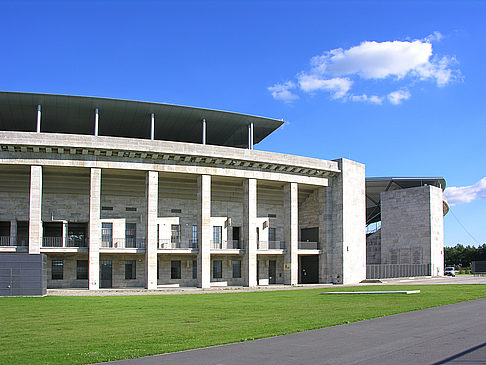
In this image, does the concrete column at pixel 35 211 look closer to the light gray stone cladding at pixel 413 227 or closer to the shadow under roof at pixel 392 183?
the shadow under roof at pixel 392 183

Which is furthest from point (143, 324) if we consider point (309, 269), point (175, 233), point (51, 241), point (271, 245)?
point (309, 269)

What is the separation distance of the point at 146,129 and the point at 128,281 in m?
13.6

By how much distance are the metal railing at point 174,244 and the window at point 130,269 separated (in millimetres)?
2603

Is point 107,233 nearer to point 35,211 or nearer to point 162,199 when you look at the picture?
point 162,199

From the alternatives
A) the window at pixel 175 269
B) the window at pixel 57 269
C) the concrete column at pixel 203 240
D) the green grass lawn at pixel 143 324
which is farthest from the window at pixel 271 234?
the green grass lawn at pixel 143 324

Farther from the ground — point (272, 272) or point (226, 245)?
point (226, 245)

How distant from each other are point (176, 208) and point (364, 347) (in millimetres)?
35831

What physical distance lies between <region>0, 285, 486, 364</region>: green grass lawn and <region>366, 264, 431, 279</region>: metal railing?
30.7 m

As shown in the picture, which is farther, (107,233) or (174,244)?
(174,244)

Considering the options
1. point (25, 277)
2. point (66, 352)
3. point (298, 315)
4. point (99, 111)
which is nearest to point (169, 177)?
point (99, 111)

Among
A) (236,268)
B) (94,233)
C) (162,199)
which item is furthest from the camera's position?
(236,268)

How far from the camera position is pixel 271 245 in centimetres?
5103

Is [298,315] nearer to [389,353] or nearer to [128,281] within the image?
[389,353]

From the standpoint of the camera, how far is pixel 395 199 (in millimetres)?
68000
